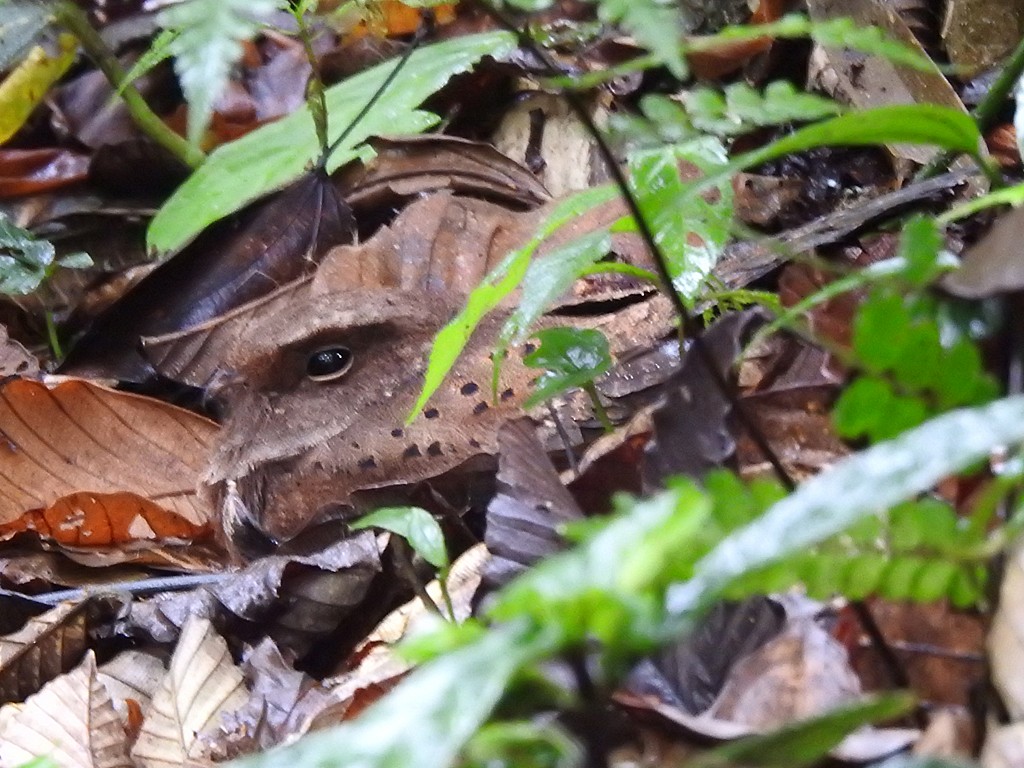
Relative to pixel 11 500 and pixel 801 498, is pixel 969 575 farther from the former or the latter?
pixel 11 500

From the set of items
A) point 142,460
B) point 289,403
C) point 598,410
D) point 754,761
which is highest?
point 754,761

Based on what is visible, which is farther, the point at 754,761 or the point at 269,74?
the point at 269,74

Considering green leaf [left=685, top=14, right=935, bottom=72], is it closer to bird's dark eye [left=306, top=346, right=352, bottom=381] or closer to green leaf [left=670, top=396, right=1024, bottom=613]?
green leaf [left=670, top=396, right=1024, bottom=613]

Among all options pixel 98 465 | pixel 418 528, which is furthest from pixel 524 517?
pixel 98 465

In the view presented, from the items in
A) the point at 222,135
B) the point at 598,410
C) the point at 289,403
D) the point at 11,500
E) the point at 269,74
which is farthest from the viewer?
the point at 269,74

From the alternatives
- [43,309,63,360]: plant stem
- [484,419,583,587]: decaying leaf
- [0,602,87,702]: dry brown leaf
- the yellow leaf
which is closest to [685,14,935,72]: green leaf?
[484,419,583,587]: decaying leaf

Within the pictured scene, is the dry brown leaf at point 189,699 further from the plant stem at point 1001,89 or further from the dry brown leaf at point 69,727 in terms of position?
the plant stem at point 1001,89

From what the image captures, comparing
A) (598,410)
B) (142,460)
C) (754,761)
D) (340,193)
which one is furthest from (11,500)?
(754,761)
